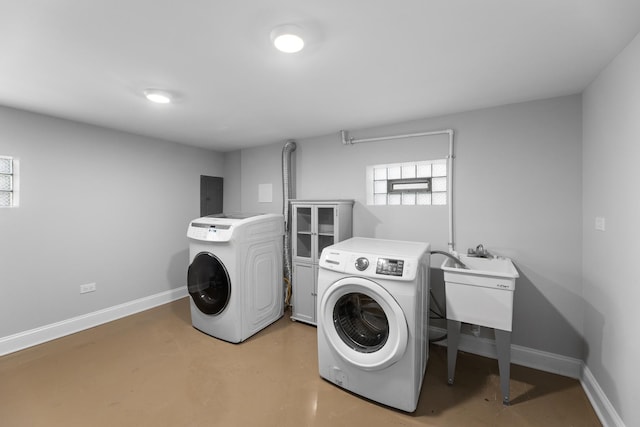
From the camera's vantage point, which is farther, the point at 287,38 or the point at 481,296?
the point at 481,296

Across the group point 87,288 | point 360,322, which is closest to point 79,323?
point 87,288

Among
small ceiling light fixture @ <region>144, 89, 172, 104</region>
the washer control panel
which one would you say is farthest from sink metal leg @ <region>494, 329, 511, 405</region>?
small ceiling light fixture @ <region>144, 89, 172, 104</region>

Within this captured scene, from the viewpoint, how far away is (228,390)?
1972 millimetres

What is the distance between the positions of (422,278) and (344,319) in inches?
25.6

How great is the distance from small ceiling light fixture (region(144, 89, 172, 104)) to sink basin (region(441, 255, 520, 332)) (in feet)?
8.29

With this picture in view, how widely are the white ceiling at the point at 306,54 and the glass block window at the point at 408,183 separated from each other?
559 millimetres

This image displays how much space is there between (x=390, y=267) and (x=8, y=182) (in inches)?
136

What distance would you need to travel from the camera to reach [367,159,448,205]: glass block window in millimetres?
2705

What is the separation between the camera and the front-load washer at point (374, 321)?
1708 mm

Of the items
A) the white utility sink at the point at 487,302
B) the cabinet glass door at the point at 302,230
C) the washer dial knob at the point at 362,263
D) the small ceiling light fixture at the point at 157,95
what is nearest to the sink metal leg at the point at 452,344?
the white utility sink at the point at 487,302

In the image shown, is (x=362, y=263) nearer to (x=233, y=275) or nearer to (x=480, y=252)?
(x=480, y=252)

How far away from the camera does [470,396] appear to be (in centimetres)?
192

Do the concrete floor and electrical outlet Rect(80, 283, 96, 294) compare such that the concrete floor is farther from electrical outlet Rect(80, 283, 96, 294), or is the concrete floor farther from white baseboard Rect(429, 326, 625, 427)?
electrical outlet Rect(80, 283, 96, 294)

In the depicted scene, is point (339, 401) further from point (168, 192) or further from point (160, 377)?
point (168, 192)
